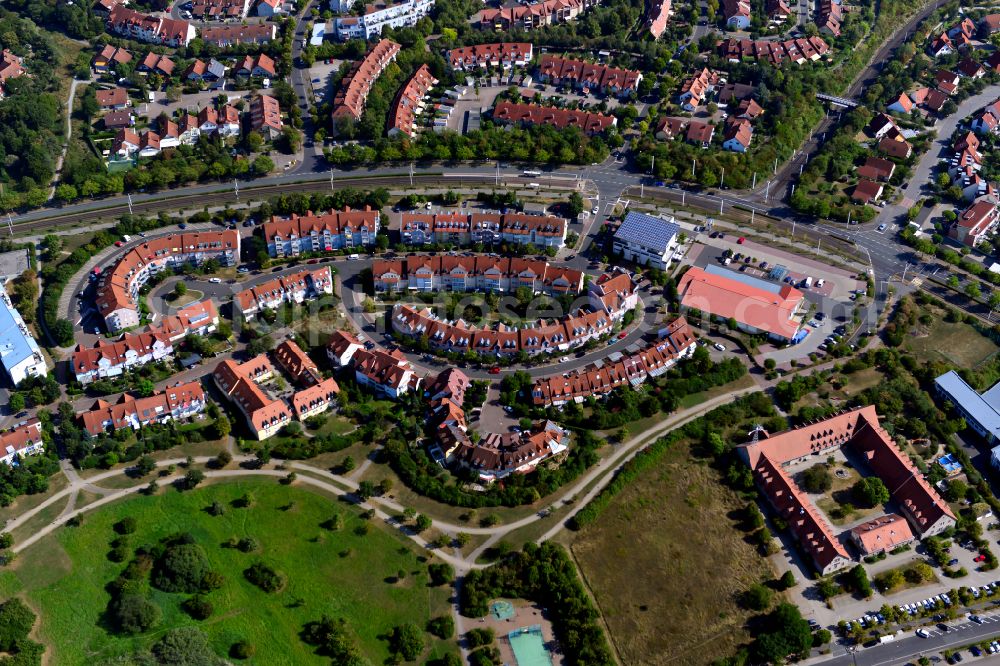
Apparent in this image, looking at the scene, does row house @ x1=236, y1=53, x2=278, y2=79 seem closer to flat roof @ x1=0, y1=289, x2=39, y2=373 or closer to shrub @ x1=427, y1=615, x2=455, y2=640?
flat roof @ x1=0, y1=289, x2=39, y2=373

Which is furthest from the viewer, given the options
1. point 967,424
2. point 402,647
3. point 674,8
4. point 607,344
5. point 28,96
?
point 674,8

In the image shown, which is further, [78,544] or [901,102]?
[901,102]

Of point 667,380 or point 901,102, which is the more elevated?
point 901,102

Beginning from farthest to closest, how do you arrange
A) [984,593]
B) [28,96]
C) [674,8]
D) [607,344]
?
[674,8], [28,96], [607,344], [984,593]

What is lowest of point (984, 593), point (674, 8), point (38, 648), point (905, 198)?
point (38, 648)

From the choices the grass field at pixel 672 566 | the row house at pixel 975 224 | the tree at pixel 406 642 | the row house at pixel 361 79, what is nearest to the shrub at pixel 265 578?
the tree at pixel 406 642

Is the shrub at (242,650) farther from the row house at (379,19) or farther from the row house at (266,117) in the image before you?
the row house at (379,19)

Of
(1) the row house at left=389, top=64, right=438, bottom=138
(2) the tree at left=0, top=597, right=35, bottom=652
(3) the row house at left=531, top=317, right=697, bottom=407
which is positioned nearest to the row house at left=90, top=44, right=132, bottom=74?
(1) the row house at left=389, top=64, right=438, bottom=138

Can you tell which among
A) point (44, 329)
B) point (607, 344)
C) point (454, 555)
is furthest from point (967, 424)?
point (44, 329)

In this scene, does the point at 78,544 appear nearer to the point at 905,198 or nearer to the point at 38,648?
the point at 38,648
